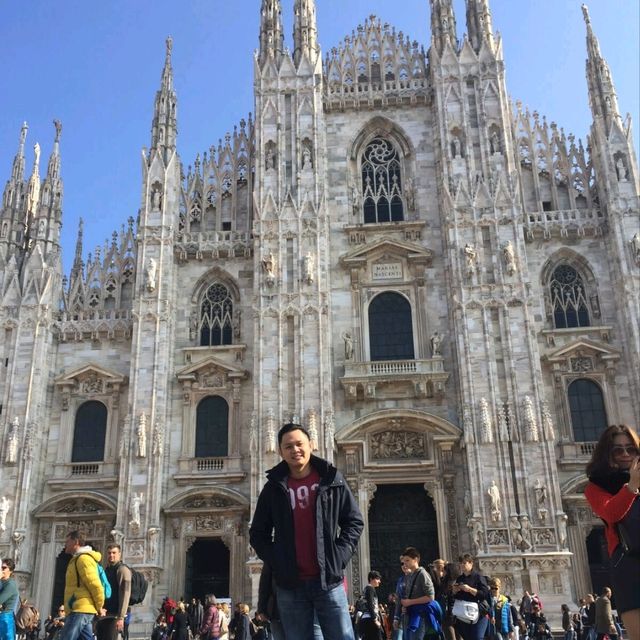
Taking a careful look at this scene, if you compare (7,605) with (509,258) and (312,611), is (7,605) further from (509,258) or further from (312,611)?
(509,258)

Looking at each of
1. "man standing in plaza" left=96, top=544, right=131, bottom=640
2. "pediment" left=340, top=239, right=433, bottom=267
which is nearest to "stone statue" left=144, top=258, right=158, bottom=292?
"pediment" left=340, top=239, right=433, bottom=267

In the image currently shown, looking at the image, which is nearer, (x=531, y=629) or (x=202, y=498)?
(x=531, y=629)

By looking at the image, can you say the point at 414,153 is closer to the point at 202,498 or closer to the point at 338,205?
the point at 338,205

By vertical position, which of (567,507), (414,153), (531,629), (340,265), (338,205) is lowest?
(531,629)

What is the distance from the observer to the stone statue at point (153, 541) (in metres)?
23.0

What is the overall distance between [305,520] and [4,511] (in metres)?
21.4

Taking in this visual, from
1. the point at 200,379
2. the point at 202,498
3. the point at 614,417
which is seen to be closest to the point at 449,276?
the point at 614,417

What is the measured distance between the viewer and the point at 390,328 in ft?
85.0

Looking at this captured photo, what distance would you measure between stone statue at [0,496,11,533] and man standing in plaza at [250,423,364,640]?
21084 mm

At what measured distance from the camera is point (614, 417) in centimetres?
2395

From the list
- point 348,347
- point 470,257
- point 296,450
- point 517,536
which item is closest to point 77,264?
point 348,347

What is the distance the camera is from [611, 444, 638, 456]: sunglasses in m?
4.75

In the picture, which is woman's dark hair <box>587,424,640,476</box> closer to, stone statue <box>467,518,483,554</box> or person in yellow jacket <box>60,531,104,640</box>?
person in yellow jacket <box>60,531,104,640</box>

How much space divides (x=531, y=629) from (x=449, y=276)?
36.4ft
